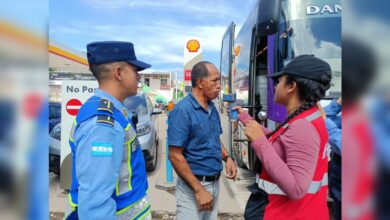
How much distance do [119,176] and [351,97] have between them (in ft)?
3.82

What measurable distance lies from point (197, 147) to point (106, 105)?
1.15 m

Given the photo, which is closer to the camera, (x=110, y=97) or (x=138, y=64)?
(x=110, y=97)

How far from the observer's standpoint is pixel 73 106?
5.15 metres

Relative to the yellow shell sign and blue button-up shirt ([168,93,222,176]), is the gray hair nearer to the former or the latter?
blue button-up shirt ([168,93,222,176])

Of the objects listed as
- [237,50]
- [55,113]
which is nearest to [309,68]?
[237,50]

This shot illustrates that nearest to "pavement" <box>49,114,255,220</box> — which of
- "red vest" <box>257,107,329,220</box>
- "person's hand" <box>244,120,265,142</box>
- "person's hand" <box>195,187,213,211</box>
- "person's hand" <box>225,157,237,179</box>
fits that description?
"person's hand" <box>225,157,237,179</box>

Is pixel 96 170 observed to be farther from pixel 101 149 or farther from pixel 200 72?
pixel 200 72

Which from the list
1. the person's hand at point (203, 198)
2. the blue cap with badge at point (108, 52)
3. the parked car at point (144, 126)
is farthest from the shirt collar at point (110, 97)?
the parked car at point (144, 126)

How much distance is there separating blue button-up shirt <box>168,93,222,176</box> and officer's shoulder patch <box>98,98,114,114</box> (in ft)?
3.15

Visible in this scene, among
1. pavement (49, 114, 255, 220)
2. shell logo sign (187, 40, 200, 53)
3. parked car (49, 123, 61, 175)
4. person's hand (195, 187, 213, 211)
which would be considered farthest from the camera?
shell logo sign (187, 40, 200, 53)

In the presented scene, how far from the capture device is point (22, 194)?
889 mm

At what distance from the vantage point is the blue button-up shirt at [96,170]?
141 cm

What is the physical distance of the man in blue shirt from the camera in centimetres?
249

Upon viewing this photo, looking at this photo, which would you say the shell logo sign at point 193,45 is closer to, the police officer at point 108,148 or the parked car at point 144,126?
the parked car at point 144,126
